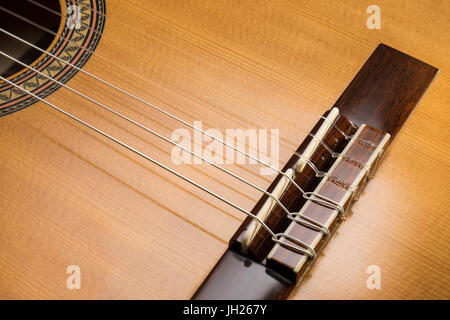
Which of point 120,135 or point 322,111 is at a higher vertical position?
point 322,111

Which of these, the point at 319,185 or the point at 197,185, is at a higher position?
the point at 319,185

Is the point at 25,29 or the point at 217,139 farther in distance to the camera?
the point at 25,29

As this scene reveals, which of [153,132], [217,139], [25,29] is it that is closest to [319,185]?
[217,139]

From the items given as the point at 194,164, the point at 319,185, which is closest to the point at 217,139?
the point at 194,164

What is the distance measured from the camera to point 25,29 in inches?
39.8

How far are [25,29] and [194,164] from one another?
519mm

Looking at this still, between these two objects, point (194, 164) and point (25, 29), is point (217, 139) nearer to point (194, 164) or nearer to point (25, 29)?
point (194, 164)

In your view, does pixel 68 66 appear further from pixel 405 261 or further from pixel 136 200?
pixel 405 261

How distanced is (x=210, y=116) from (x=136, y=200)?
0.72ft

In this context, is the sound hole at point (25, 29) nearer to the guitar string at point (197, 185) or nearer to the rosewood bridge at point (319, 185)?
the guitar string at point (197, 185)
